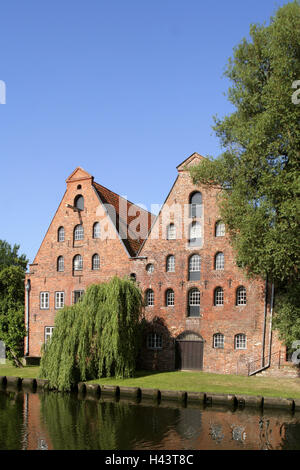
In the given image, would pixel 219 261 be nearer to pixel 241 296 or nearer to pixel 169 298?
pixel 241 296

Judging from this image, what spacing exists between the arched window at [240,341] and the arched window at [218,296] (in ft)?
8.07

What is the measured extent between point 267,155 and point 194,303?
12.2 meters

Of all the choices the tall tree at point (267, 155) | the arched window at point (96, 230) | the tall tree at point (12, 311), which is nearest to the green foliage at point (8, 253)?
the tall tree at point (12, 311)

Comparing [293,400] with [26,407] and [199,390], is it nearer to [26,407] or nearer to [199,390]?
[199,390]

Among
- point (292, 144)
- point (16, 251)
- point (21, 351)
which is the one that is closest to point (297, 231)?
point (292, 144)

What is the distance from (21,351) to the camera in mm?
39500

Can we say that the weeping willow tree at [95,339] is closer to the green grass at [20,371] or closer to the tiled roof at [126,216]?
the green grass at [20,371]

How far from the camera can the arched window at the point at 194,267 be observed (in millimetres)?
32719

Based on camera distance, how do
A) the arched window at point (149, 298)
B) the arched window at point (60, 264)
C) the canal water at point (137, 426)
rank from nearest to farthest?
the canal water at point (137, 426) < the arched window at point (149, 298) < the arched window at point (60, 264)

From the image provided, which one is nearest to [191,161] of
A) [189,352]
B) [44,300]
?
[189,352]

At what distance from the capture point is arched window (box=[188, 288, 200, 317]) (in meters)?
32.4

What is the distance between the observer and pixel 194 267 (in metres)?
32.9

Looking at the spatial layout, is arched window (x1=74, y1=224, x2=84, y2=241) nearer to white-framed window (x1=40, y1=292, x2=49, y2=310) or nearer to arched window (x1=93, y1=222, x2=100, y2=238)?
arched window (x1=93, y1=222, x2=100, y2=238)
